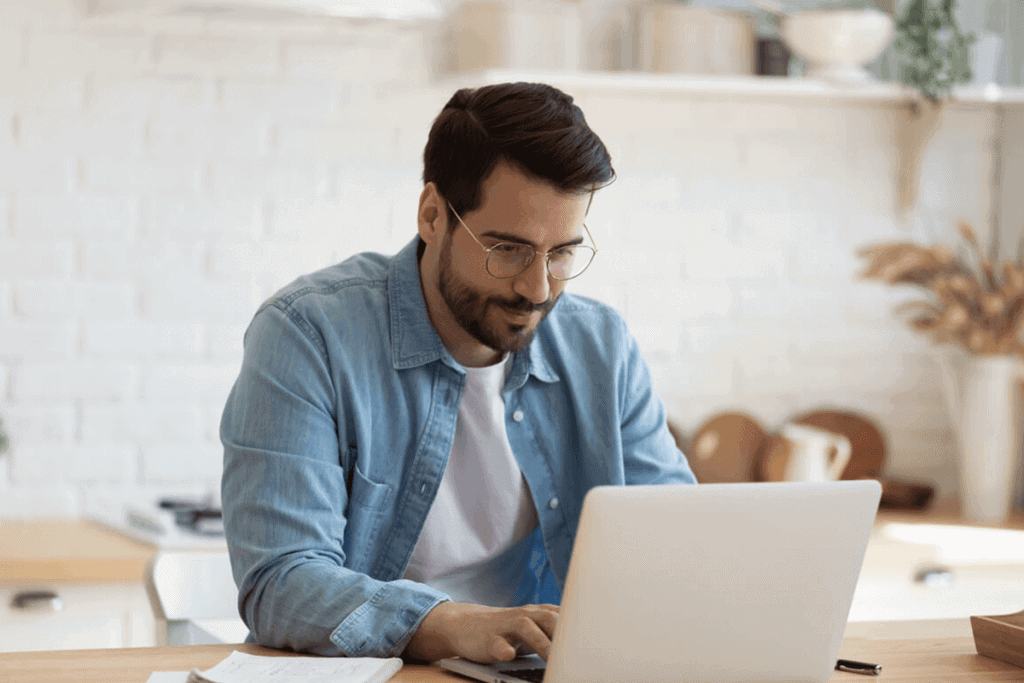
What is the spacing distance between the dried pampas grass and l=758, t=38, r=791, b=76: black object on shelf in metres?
0.56

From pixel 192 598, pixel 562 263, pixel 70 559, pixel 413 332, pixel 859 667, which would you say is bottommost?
pixel 70 559

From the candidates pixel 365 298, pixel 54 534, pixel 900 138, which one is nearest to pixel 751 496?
pixel 365 298

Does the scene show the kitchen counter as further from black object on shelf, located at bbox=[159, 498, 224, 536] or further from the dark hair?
the dark hair

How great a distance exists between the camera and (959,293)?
3.13m

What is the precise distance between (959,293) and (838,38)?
726 millimetres

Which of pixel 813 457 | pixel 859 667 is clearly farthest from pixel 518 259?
pixel 813 457

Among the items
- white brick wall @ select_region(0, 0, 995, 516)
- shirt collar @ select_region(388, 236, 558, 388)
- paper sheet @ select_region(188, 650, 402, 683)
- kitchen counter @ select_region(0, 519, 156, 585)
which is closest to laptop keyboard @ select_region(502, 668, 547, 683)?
paper sheet @ select_region(188, 650, 402, 683)

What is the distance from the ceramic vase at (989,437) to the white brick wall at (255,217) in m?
0.37

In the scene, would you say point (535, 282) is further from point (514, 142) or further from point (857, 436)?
point (857, 436)

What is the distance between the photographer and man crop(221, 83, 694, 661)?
4.81ft

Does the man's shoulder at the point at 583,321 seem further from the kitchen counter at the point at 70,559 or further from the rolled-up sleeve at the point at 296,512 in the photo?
the kitchen counter at the point at 70,559

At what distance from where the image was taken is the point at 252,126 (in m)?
2.86

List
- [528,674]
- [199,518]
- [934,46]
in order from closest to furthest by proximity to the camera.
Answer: [528,674] < [199,518] < [934,46]

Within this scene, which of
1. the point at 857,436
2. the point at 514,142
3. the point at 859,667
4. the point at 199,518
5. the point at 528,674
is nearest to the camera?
the point at 528,674
